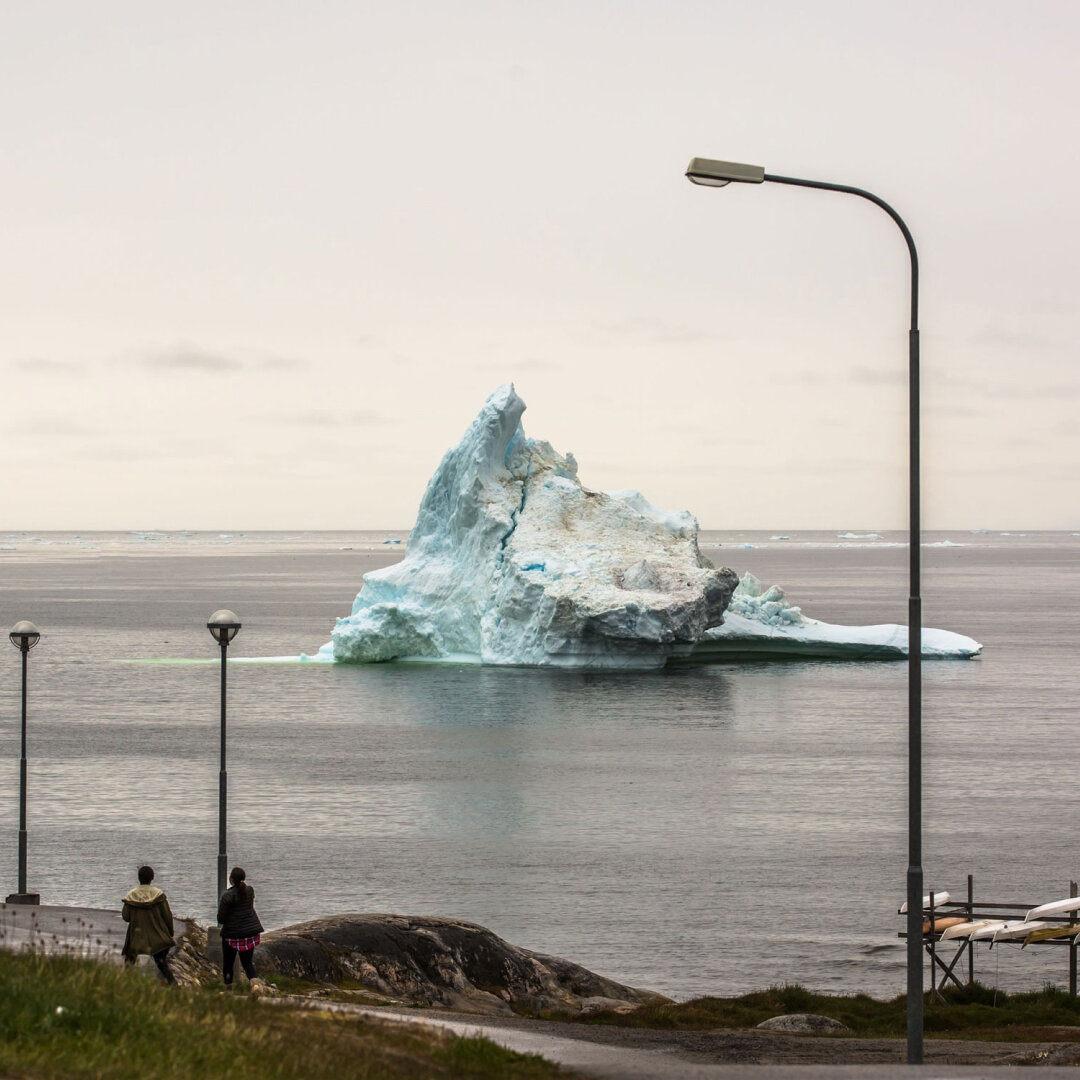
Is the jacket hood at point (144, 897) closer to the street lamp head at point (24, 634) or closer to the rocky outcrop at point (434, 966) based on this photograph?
the rocky outcrop at point (434, 966)

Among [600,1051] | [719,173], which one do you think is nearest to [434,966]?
[600,1051]

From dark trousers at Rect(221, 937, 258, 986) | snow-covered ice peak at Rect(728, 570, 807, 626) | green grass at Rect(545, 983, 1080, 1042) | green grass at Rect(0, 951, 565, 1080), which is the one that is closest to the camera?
green grass at Rect(0, 951, 565, 1080)

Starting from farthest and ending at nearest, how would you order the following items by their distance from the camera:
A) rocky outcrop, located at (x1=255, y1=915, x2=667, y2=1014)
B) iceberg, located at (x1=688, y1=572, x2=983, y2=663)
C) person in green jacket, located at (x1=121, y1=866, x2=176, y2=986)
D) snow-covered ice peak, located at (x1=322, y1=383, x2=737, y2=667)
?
iceberg, located at (x1=688, y1=572, x2=983, y2=663)
snow-covered ice peak, located at (x1=322, y1=383, x2=737, y2=667)
rocky outcrop, located at (x1=255, y1=915, x2=667, y2=1014)
person in green jacket, located at (x1=121, y1=866, x2=176, y2=986)

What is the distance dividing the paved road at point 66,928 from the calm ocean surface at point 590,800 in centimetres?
918

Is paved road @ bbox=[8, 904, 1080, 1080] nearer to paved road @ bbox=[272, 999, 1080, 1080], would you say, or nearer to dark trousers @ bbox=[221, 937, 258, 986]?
paved road @ bbox=[272, 999, 1080, 1080]

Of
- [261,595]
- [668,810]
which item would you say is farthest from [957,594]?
[668,810]

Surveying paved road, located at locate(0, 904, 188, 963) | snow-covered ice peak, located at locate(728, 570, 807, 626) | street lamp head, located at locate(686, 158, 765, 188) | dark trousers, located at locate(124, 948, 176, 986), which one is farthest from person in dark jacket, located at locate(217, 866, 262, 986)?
snow-covered ice peak, located at locate(728, 570, 807, 626)

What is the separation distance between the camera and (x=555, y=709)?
63031 mm

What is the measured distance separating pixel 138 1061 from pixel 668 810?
3266cm

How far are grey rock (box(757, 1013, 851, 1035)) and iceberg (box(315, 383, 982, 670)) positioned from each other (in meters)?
45.1

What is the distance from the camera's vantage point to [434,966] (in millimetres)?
21984

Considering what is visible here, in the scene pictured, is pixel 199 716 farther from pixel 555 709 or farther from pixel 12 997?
pixel 12 997

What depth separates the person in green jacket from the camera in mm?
16797

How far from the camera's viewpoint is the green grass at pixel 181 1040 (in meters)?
11.1
